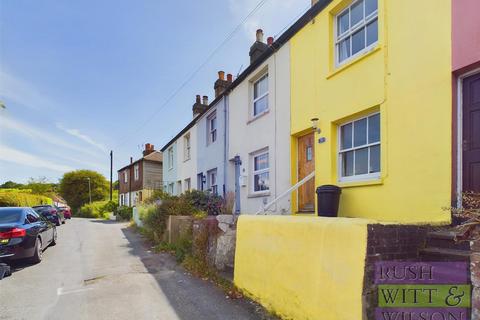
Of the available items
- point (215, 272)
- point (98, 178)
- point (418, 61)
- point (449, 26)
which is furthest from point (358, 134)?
point (98, 178)

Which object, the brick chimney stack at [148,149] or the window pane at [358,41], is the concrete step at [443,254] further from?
the brick chimney stack at [148,149]

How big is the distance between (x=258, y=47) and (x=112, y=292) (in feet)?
30.9

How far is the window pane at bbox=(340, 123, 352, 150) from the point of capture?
293 inches

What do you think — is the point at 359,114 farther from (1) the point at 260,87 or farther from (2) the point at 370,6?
(1) the point at 260,87

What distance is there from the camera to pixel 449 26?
520cm

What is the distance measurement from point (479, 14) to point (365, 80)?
2.27 metres

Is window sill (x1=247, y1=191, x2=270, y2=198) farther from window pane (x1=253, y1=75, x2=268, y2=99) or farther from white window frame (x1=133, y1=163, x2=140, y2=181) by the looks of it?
white window frame (x1=133, y1=163, x2=140, y2=181)

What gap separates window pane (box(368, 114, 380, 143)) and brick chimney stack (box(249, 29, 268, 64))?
6.27 meters

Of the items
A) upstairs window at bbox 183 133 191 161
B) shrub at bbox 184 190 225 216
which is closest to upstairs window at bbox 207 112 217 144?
shrub at bbox 184 190 225 216

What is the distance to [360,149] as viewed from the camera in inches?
279

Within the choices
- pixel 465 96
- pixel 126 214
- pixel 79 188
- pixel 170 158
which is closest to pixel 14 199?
pixel 126 214

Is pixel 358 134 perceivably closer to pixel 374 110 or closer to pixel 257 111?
pixel 374 110

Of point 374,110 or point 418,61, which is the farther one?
point 374,110

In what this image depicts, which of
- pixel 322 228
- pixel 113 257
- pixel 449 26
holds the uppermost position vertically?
pixel 449 26
